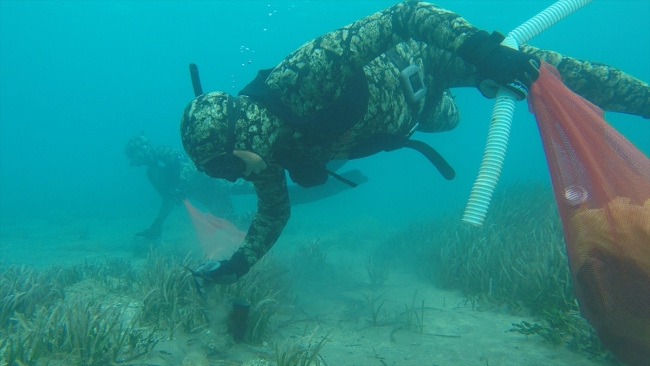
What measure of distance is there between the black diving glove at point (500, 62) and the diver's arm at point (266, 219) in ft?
5.49

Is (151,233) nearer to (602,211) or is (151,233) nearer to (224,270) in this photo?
(224,270)

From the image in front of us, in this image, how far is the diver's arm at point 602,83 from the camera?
2.89 metres

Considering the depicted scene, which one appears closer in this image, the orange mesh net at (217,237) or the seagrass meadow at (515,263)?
the seagrass meadow at (515,263)

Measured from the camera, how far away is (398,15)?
240 centimetres

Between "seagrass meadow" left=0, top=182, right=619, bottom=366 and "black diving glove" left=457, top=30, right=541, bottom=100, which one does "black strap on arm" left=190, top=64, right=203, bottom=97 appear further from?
"black diving glove" left=457, top=30, right=541, bottom=100

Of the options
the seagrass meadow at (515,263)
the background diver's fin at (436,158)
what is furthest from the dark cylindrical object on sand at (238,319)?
the seagrass meadow at (515,263)

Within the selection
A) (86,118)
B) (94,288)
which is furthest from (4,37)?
(86,118)

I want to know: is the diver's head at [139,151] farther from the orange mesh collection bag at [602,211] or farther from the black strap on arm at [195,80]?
the orange mesh collection bag at [602,211]

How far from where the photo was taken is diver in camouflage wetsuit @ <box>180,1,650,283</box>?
2.18 meters

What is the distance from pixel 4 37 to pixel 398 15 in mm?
81682

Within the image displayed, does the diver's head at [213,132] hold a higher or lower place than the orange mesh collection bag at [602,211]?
higher

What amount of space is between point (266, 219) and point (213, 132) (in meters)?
1.09

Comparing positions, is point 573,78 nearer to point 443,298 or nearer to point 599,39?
point 443,298

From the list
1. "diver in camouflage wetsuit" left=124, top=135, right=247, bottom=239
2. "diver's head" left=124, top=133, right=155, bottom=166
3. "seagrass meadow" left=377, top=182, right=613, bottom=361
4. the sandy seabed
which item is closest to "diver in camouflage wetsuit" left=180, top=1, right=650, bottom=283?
the sandy seabed
